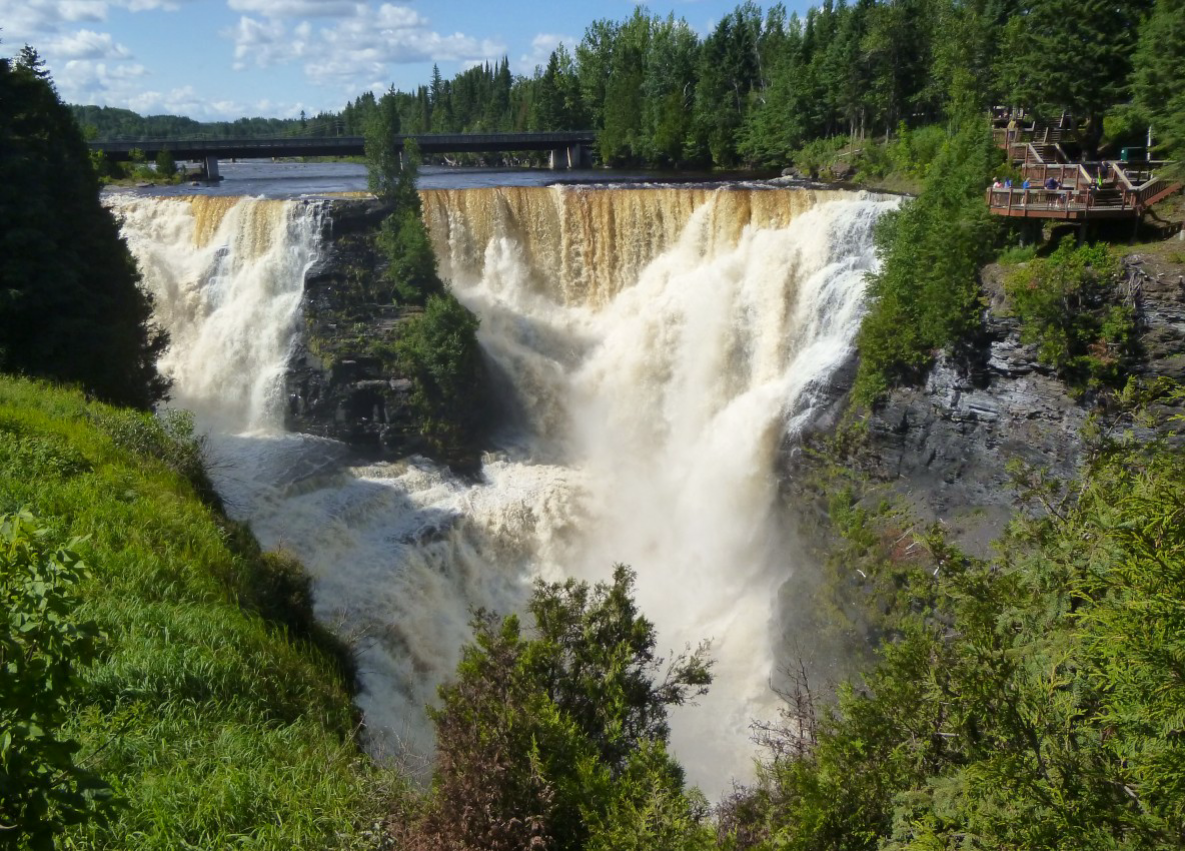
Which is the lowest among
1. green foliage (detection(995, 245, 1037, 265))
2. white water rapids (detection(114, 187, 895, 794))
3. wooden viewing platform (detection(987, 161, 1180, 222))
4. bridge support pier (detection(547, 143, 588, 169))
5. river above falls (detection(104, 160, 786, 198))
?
white water rapids (detection(114, 187, 895, 794))

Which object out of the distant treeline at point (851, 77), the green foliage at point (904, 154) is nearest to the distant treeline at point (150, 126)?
the distant treeline at point (851, 77)

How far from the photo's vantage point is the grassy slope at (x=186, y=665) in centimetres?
631

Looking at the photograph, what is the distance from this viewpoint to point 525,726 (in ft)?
27.2

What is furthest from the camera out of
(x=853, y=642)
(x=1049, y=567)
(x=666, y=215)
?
(x=666, y=215)

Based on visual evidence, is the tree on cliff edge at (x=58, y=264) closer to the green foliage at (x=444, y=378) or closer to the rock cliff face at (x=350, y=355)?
the rock cliff face at (x=350, y=355)

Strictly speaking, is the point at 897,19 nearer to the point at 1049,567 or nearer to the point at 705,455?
the point at 705,455

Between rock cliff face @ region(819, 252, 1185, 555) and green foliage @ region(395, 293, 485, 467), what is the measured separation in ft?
38.7

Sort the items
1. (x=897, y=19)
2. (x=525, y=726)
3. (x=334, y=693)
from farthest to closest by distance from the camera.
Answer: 1. (x=897, y=19)
2. (x=334, y=693)
3. (x=525, y=726)

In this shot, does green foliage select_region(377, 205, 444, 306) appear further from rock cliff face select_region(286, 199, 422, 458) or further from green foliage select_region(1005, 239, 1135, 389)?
green foliage select_region(1005, 239, 1135, 389)

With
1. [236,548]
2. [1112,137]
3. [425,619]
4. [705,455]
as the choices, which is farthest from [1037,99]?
[236,548]

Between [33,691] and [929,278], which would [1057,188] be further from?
[33,691]

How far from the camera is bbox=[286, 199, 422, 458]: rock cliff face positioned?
27.0m

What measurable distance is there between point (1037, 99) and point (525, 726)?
26.6 metres

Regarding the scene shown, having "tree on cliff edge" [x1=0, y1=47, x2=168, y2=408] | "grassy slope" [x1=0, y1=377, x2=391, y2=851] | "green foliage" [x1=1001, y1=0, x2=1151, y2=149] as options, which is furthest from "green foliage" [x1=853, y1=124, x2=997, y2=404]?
"tree on cliff edge" [x1=0, y1=47, x2=168, y2=408]
